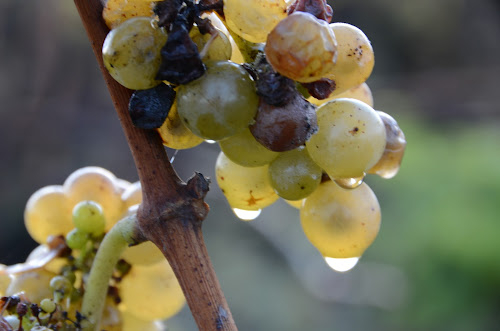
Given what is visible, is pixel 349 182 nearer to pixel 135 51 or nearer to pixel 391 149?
pixel 391 149

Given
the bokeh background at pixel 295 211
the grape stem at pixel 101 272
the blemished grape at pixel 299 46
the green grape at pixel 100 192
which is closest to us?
the blemished grape at pixel 299 46

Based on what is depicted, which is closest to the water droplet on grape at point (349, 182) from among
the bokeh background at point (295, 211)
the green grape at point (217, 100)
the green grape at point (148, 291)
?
the green grape at point (217, 100)

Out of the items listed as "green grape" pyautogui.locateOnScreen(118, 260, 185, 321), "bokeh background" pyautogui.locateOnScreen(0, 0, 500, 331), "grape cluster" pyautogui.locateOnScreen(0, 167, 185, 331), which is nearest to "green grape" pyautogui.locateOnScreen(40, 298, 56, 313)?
"grape cluster" pyautogui.locateOnScreen(0, 167, 185, 331)

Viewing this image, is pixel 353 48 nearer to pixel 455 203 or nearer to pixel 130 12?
pixel 130 12

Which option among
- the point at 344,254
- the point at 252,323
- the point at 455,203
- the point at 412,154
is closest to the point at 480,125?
the point at 412,154

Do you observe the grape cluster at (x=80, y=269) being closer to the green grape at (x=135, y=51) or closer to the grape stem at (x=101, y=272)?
the grape stem at (x=101, y=272)

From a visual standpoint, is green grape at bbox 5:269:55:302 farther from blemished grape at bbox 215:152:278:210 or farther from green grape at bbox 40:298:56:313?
blemished grape at bbox 215:152:278:210
